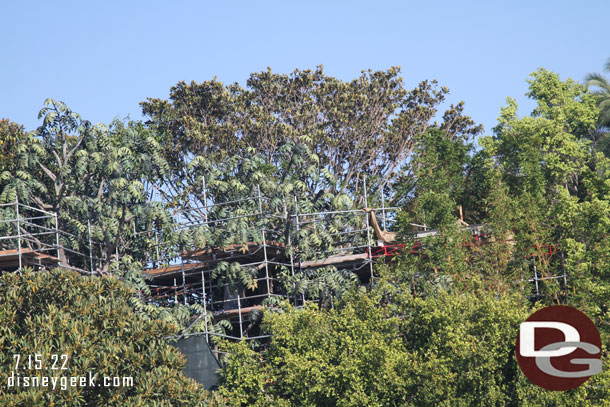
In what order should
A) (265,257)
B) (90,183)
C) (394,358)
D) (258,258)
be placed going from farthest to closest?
(90,183) < (258,258) < (265,257) < (394,358)

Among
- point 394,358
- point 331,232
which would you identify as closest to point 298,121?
point 331,232

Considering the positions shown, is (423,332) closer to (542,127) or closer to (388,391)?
(388,391)

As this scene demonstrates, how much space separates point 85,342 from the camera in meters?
24.8

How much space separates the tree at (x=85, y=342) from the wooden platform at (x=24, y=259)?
6.07 meters

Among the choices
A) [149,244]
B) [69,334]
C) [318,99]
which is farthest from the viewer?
[318,99]

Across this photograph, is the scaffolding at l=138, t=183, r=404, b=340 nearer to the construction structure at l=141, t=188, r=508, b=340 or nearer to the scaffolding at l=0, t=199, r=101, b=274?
the construction structure at l=141, t=188, r=508, b=340

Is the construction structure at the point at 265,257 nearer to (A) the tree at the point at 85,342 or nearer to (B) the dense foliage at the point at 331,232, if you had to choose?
(B) the dense foliage at the point at 331,232

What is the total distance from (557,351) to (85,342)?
11.8m

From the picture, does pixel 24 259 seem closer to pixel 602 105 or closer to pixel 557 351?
pixel 557 351

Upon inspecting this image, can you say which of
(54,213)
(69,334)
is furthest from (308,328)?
(54,213)

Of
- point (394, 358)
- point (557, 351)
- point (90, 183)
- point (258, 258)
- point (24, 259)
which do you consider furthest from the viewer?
point (90, 183)

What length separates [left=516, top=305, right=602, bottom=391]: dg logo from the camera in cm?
2416

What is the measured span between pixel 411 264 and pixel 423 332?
4972 millimetres

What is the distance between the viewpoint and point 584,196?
43.8 metres
